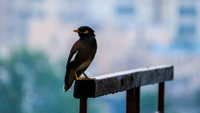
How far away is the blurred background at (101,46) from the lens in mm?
4129

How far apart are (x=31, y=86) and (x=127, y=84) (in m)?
2.10

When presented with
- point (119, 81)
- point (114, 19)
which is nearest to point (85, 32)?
point (119, 81)

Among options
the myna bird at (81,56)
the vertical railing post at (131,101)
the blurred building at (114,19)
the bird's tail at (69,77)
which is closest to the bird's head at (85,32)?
the myna bird at (81,56)

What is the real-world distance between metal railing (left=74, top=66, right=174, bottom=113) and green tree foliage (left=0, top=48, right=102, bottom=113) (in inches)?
62.6

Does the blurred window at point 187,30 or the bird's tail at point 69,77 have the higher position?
the bird's tail at point 69,77

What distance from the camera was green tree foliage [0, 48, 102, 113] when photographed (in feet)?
13.6

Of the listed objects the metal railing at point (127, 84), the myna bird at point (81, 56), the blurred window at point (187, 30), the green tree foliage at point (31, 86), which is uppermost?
the myna bird at point (81, 56)

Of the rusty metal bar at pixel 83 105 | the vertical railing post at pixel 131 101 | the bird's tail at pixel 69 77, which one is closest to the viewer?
the rusty metal bar at pixel 83 105

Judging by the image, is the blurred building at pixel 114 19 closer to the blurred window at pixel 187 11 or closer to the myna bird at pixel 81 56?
the blurred window at pixel 187 11

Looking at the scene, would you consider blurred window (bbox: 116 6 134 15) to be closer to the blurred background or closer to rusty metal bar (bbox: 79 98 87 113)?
the blurred background

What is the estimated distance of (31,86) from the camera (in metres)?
4.19

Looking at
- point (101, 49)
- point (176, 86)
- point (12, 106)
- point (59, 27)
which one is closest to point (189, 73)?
point (176, 86)

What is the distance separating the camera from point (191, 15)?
4199mm

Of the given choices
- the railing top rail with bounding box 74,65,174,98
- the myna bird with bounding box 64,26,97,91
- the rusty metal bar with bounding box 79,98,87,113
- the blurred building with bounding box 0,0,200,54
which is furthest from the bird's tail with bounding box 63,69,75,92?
the blurred building with bounding box 0,0,200,54
